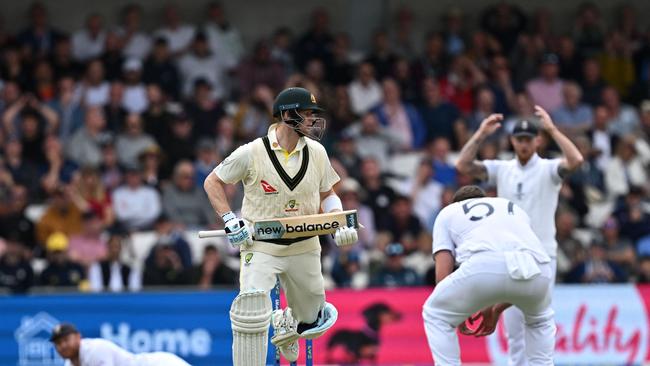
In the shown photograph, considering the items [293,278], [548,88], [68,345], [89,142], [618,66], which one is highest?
[618,66]

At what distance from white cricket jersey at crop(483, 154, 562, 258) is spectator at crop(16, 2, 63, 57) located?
9.98 metres

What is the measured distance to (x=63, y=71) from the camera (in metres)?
19.6

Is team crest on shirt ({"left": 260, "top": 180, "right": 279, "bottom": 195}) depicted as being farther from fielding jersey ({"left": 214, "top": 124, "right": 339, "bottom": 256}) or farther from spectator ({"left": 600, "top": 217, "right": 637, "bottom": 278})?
spectator ({"left": 600, "top": 217, "right": 637, "bottom": 278})

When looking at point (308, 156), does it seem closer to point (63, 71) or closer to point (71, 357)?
point (71, 357)

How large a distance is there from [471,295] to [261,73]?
1041cm

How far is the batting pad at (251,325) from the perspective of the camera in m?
9.89

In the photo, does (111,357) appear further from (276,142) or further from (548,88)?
(548,88)

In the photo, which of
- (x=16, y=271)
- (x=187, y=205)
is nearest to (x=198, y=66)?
(x=187, y=205)

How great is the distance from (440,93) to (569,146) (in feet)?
28.8

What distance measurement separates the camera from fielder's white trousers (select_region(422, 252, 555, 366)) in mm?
10016

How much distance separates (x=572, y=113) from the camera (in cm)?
2006

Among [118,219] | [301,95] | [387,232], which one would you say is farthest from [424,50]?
[301,95]

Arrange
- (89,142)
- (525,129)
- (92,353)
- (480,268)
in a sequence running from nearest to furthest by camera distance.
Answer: (480,268)
(525,129)
(92,353)
(89,142)

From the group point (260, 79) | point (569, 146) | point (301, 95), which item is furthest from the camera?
point (260, 79)
